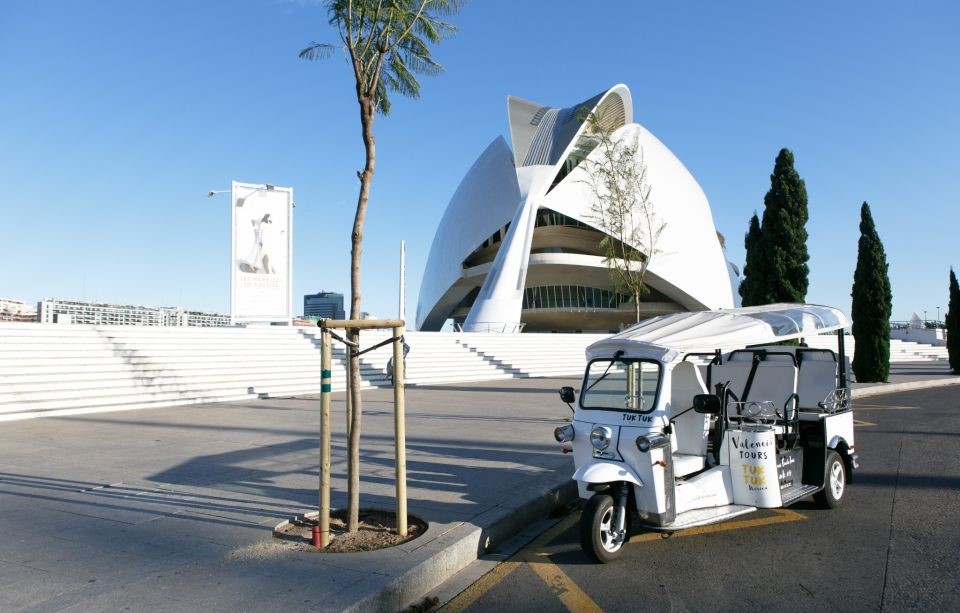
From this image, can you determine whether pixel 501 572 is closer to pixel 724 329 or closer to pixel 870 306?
pixel 724 329

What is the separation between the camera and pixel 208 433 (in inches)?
392

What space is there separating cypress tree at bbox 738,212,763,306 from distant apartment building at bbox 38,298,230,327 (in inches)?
761

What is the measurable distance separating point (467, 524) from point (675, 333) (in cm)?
231

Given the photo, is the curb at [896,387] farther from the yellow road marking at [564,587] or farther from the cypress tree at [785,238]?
the yellow road marking at [564,587]

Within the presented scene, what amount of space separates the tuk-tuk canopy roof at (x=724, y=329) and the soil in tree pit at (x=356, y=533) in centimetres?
209

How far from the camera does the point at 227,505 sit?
5.71m

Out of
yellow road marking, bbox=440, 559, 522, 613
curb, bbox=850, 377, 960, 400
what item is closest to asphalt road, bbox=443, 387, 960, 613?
yellow road marking, bbox=440, 559, 522, 613

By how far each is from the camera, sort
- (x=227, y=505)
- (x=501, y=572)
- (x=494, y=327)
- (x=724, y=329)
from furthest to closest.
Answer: (x=494, y=327) → (x=227, y=505) → (x=724, y=329) → (x=501, y=572)

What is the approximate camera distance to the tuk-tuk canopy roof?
5242mm

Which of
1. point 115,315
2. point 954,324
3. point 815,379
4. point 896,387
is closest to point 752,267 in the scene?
point 896,387

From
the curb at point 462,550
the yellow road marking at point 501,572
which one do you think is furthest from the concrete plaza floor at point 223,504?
the yellow road marking at point 501,572

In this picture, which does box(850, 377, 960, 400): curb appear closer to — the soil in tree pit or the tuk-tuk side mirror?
the tuk-tuk side mirror

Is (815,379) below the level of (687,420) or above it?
above

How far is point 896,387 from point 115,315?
24476 millimetres
